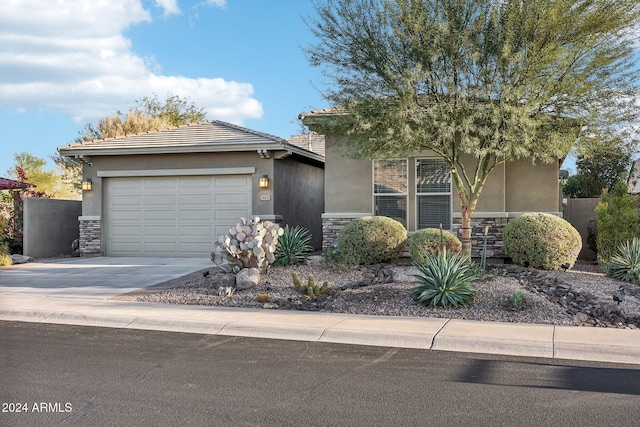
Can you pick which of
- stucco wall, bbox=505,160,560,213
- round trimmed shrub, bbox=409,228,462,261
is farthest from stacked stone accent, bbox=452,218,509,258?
round trimmed shrub, bbox=409,228,462,261

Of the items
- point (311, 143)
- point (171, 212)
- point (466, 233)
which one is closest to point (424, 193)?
point (466, 233)

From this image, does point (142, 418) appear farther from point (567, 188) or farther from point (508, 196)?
point (567, 188)

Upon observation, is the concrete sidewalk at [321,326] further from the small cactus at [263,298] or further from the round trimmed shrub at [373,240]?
the round trimmed shrub at [373,240]

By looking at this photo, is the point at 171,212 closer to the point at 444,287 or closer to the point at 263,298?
the point at 263,298

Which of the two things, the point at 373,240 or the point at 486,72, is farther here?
the point at 373,240

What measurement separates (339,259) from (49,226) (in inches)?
449

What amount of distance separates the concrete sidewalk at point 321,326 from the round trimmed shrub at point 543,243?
5.05 meters

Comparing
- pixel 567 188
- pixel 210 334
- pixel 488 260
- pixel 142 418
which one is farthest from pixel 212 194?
pixel 567 188

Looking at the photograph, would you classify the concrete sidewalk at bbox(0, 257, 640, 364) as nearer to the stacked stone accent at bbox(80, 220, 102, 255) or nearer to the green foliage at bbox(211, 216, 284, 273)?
the green foliage at bbox(211, 216, 284, 273)

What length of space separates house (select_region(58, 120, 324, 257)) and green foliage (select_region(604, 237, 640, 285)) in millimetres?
9074

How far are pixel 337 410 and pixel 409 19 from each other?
891 cm

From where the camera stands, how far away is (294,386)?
233 inches

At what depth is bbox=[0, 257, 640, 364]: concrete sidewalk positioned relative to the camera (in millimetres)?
7379

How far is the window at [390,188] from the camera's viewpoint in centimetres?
1612
